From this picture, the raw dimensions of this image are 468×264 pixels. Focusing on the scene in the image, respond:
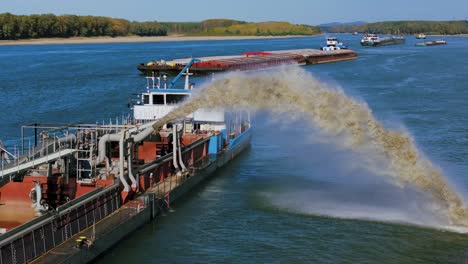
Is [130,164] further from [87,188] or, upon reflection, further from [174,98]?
[174,98]

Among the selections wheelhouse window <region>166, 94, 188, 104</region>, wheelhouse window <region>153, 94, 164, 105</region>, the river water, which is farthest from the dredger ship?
wheelhouse window <region>153, 94, 164, 105</region>

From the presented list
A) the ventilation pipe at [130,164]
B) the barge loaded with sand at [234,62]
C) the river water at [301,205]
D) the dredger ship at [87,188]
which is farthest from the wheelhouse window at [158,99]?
the barge loaded with sand at [234,62]

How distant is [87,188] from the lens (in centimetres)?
2230

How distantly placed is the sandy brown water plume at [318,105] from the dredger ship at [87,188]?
2.67 meters

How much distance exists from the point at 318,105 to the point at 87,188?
31.8 ft

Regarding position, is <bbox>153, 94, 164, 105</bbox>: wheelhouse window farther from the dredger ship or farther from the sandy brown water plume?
the sandy brown water plume

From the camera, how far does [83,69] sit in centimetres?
10269

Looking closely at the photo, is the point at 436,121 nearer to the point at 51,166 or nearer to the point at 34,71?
the point at 51,166

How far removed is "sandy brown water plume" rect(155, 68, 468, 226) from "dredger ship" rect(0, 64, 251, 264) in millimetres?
2675

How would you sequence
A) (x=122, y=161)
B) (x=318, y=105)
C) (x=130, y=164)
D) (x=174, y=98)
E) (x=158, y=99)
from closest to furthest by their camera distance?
(x=122, y=161) < (x=130, y=164) < (x=318, y=105) < (x=158, y=99) < (x=174, y=98)

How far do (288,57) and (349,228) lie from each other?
104 metres

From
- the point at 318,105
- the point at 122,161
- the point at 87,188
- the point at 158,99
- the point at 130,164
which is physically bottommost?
the point at 87,188

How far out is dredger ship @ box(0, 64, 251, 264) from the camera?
17422 mm

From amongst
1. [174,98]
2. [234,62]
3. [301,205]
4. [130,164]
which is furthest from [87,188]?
[234,62]
